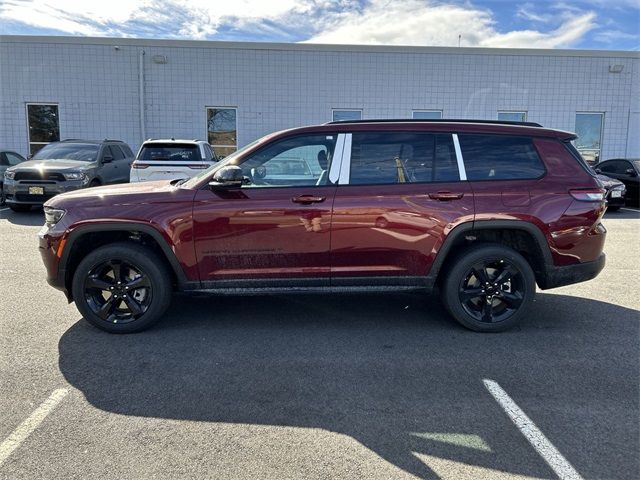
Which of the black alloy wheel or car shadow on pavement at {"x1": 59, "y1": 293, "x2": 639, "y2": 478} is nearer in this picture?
car shadow on pavement at {"x1": 59, "y1": 293, "x2": 639, "y2": 478}

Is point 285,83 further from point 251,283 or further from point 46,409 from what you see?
point 46,409

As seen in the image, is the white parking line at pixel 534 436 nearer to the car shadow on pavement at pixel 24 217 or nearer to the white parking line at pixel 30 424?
the white parking line at pixel 30 424

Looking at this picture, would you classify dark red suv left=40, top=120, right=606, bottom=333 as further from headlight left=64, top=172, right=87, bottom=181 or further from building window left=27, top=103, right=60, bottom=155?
building window left=27, top=103, right=60, bottom=155

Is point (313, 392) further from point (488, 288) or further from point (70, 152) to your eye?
point (70, 152)

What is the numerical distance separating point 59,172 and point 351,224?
9168 millimetres

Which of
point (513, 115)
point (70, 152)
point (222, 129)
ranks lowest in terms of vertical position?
point (70, 152)

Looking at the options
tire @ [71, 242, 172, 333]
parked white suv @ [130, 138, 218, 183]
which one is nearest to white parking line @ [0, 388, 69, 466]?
tire @ [71, 242, 172, 333]

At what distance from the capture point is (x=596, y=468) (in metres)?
2.52

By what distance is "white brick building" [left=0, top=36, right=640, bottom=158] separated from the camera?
16.0 meters

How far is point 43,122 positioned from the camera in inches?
648

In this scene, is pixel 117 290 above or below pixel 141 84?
below

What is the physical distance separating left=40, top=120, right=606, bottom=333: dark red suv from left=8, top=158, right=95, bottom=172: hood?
766 cm

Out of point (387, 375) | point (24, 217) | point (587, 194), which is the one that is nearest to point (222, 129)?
point (24, 217)

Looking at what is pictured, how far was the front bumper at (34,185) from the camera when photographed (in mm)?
10797
